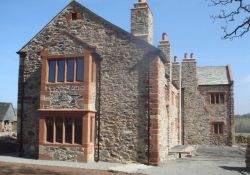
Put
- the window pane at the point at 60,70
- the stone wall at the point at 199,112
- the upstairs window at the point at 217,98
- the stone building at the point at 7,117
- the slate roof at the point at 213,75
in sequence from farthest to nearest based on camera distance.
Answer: the stone building at the point at 7,117 < the slate roof at the point at 213,75 < the upstairs window at the point at 217,98 < the stone wall at the point at 199,112 < the window pane at the point at 60,70

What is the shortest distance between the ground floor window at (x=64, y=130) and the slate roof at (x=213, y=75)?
22.7 metres

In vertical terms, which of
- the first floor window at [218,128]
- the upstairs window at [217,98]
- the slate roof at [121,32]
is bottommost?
the first floor window at [218,128]

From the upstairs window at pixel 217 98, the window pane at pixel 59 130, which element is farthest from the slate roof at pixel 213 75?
the window pane at pixel 59 130

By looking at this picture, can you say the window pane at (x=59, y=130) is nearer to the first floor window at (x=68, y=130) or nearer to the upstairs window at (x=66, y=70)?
the first floor window at (x=68, y=130)

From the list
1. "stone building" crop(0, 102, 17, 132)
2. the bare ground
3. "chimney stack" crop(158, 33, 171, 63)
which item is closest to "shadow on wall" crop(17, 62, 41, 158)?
the bare ground

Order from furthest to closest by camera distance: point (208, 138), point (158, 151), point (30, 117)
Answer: point (208, 138)
point (30, 117)
point (158, 151)

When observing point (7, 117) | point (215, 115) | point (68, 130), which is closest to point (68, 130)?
point (68, 130)

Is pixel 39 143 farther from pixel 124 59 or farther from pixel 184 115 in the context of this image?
pixel 184 115

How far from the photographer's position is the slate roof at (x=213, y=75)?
37.9 meters

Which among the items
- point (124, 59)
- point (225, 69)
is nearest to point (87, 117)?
point (124, 59)

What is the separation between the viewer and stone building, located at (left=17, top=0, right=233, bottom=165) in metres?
18.2

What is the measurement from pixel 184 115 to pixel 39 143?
2135cm

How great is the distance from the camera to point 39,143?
18969mm

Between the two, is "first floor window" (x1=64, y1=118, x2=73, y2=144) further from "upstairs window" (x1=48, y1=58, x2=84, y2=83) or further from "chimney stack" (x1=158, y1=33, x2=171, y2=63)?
"chimney stack" (x1=158, y1=33, x2=171, y2=63)
